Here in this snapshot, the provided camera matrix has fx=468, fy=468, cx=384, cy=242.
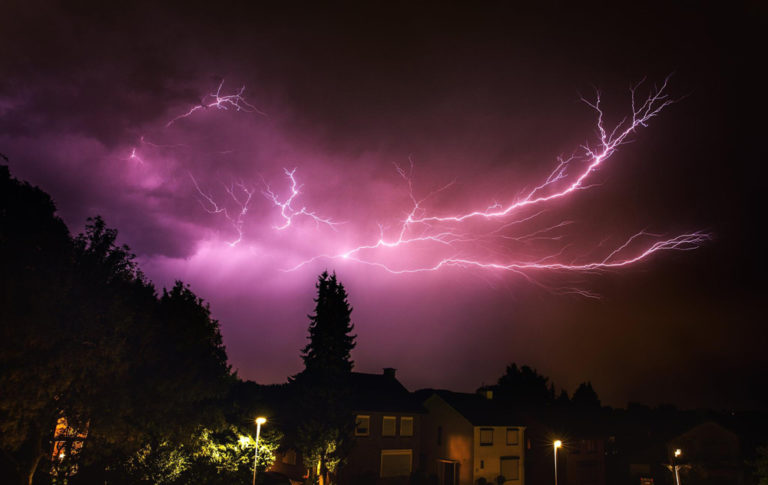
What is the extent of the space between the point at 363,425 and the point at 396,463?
13.6 ft

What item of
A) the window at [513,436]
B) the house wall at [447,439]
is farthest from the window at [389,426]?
the window at [513,436]

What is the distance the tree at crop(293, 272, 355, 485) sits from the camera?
27062mm

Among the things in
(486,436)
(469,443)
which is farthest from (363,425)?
(486,436)

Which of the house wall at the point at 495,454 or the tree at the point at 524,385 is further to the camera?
the tree at the point at 524,385

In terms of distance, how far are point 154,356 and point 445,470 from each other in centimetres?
2423

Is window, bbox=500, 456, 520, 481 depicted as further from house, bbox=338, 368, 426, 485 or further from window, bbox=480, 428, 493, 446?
house, bbox=338, 368, 426, 485

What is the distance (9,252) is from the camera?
48.9ft

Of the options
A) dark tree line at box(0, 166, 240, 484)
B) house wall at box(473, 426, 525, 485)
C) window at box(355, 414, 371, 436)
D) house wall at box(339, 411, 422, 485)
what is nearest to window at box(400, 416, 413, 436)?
house wall at box(339, 411, 422, 485)

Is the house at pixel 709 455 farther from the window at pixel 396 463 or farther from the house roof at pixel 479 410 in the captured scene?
the window at pixel 396 463

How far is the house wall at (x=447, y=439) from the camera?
3412cm

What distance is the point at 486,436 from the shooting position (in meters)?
35.0

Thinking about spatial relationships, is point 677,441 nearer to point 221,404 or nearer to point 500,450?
point 500,450

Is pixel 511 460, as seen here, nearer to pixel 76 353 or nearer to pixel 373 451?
pixel 373 451

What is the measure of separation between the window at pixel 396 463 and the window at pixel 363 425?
6.68 ft
